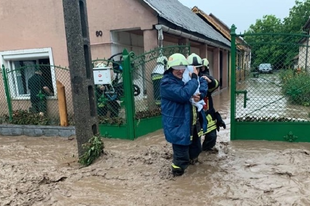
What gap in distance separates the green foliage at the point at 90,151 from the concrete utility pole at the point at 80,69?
7 centimetres

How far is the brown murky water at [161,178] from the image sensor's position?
3.25m

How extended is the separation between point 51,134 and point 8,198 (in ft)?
11.4

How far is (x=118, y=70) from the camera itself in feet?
19.5

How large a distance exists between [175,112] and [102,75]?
9.45ft

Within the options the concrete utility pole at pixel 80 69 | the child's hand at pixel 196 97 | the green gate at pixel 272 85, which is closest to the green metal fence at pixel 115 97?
the concrete utility pole at pixel 80 69

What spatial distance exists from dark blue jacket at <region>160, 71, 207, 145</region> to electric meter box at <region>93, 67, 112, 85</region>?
2608mm

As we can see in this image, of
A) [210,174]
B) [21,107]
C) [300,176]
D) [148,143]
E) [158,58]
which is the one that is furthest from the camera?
[21,107]

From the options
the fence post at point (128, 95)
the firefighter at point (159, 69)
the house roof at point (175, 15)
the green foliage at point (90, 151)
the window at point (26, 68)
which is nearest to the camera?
the green foliage at point (90, 151)

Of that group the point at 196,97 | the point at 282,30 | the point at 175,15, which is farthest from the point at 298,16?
the point at 196,97

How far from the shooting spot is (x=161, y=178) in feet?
12.5

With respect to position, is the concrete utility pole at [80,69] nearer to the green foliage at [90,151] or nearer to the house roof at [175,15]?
the green foliage at [90,151]

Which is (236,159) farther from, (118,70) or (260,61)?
(118,70)

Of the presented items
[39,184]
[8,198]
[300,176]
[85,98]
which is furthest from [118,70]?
[300,176]

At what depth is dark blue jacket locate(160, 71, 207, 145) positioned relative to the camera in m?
3.47
